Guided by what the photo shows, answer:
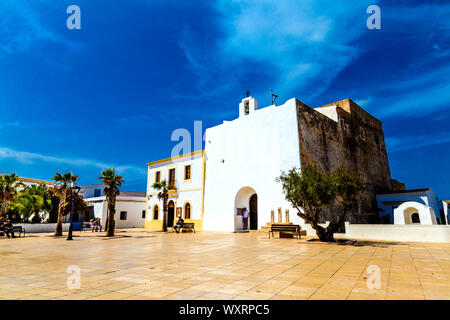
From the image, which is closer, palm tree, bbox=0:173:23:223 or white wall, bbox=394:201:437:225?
palm tree, bbox=0:173:23:223

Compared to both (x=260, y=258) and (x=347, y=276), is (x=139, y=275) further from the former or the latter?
(x=347, y=276)

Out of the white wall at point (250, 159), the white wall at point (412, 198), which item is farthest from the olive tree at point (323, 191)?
the white wall at point (412, 198)

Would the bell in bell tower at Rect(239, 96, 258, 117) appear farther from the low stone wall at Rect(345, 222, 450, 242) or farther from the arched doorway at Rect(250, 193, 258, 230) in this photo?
the low stone wall at Rect(345, 222, 450, 242)

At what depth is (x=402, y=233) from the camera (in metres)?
12.6

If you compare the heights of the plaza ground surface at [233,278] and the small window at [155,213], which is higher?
the small window at [155,213]

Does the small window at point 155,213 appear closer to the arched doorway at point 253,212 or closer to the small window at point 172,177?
the small window at point 172,177

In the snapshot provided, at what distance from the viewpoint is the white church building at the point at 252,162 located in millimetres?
18688

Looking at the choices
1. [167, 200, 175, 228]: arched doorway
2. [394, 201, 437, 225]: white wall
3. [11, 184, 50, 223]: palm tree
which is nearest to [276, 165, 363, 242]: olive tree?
[394, 201, 437, 225]: white wall

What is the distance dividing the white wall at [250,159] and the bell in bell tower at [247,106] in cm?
43

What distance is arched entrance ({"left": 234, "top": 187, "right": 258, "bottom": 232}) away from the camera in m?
21.4

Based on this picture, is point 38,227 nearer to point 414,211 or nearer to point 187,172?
point 187,172

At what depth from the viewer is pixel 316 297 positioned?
3852 millimetres

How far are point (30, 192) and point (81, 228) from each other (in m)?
5.87
